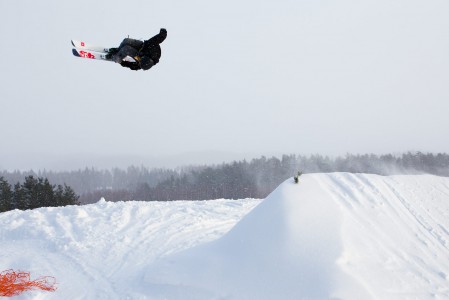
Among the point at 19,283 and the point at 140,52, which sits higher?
the point at 140,52

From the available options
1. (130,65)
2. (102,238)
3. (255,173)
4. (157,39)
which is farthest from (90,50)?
(255,173)

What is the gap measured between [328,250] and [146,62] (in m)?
5.52

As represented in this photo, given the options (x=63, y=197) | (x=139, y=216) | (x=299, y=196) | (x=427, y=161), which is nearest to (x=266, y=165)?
(x=427, y=161)

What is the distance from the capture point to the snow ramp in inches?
243

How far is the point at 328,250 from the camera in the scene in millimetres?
6566

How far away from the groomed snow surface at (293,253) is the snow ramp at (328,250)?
0.02 meters

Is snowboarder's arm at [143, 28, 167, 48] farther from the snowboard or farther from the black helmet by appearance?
the snowboard

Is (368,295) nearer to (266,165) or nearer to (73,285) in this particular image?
(73,285)

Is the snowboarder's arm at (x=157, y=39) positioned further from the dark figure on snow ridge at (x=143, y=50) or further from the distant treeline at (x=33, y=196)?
the distant treeline at (x=33, y=196)

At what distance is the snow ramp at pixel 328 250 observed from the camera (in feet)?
20.2

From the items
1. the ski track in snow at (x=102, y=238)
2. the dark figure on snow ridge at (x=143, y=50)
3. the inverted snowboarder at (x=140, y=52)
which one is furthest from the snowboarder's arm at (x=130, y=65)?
the ski track in snow at (x=102, y=238)

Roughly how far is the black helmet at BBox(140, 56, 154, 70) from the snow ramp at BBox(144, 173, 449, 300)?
4115 millimetres

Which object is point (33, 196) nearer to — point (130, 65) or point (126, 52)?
point (130, 65)

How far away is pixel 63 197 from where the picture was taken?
31641 millimetres
